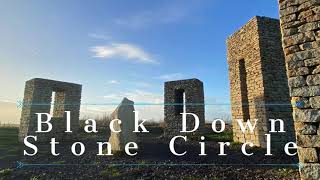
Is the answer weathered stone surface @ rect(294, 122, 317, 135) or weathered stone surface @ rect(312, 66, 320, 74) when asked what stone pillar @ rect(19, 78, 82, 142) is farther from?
weathered stone surface @ rect(312, 66, 320, 74)

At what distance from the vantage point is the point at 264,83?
12117mm

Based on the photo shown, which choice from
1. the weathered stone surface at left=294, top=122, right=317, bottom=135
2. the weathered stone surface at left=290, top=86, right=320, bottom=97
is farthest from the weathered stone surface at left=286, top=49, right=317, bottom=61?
the weathered stone surface at left=294, top=122, right=317, bottom=135

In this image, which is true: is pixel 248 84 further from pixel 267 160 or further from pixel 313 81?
pixel 313 81

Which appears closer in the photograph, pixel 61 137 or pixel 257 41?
pixel 257 41

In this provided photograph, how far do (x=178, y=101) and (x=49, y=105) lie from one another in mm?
9135

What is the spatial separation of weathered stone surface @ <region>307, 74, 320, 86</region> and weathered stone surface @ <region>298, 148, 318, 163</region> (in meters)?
1.10

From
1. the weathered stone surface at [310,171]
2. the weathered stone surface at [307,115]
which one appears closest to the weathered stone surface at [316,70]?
the weathered stone surface at [307,115]

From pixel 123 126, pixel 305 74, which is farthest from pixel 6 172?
pixel 305 74

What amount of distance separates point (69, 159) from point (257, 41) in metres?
9.00

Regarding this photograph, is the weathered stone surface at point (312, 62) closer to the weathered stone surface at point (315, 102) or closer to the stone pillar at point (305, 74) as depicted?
the stone pillar at point (305, 74)

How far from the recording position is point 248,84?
43.9 ft

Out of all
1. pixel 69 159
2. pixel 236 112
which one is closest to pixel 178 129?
pixel 236 112

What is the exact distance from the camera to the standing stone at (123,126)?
1139 cm

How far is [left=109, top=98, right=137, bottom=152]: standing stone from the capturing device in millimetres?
11391
